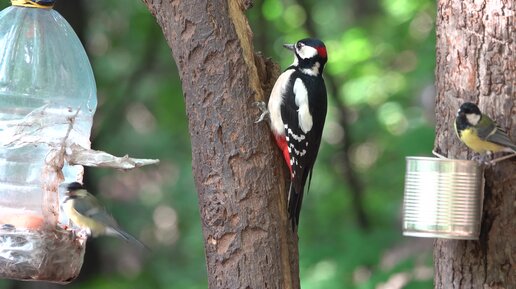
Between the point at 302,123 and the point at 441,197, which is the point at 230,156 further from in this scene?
the point at 441,197

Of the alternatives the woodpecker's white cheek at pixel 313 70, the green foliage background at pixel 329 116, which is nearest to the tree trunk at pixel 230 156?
the woodpecker's white cheek at pixel 313 70

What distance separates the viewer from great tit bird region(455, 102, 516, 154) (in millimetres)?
3348

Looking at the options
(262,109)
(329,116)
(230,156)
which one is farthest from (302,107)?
(329,116)

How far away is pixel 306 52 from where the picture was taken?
4137mm

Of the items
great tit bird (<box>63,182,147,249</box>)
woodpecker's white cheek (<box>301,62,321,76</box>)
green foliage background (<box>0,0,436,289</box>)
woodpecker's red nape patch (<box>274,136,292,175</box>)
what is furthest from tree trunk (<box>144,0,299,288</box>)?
green foliage background (<box>0,0,436,289</box>)

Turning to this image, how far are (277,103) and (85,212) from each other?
34.9 inches

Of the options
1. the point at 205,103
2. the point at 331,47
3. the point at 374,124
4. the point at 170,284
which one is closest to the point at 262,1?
the point at 331,47

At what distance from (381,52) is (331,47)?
0.48m

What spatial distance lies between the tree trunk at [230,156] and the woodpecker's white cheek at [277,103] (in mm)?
107

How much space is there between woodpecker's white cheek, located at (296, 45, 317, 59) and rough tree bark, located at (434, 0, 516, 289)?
23.7 inches

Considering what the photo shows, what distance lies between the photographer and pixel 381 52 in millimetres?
8398

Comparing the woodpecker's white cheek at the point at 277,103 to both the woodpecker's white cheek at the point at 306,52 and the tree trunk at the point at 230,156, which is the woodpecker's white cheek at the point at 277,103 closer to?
the tree trunk at the point at 230,156

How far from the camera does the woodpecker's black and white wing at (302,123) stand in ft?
11.9

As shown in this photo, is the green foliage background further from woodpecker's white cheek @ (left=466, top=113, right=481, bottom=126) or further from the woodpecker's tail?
woodpecker's white cheek @ (left=466, top=113, right=481, bottom=126)
